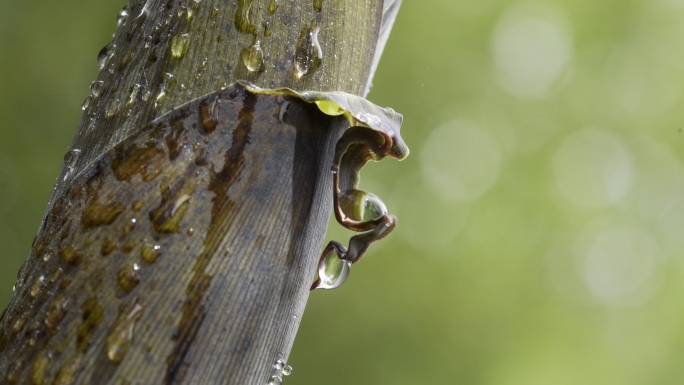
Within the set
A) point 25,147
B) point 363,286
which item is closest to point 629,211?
point 363,286

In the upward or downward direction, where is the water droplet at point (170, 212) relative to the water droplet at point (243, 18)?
downward

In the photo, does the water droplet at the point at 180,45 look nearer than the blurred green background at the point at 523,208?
Yes

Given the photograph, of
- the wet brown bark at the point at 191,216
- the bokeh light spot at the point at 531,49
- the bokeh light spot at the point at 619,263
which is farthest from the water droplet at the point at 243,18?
the bokeh light spot at the point at 619,263

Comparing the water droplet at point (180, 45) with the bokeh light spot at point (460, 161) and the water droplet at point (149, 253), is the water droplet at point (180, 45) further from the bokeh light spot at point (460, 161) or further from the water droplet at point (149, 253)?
the bokeh light spot at point (460, 161)

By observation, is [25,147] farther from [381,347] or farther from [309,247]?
[309,247]

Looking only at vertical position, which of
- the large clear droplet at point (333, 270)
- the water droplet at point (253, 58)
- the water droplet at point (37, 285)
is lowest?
the water droplet at point (37, 285)

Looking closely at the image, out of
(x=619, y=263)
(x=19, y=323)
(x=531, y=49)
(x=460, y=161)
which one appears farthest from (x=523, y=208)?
(x=19, y=323)
